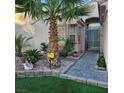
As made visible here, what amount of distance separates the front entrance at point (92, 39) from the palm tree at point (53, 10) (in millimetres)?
12103

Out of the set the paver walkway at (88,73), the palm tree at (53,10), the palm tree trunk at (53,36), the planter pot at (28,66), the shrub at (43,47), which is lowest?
the paver walkway at (88,73)

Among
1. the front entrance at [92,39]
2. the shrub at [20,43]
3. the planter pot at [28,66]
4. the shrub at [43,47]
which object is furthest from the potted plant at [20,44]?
the front entrance at [92,39]

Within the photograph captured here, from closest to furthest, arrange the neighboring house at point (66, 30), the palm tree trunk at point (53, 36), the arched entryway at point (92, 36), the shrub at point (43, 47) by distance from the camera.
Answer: the palm tree trunk at point (53, 36) < the shrub at point (43, 47) < the neighboring house at point (66, 30) < the arched entryway at point (92, 36)

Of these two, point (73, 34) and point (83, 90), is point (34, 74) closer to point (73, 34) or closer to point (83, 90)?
point (83, 90)

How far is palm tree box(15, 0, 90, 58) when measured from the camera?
1002 cm

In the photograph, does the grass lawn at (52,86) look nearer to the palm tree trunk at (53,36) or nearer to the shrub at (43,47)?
the palm tree trunk at (53,36)

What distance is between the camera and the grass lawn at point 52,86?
691 cm

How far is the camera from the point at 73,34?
18.8m

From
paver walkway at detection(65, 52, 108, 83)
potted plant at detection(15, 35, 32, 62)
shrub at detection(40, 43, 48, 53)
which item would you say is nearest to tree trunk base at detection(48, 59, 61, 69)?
paver walkway at detection(65, 52, 108, 83)

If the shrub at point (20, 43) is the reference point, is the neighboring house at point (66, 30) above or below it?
above

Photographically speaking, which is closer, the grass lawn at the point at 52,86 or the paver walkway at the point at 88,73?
the grass lawn at the point at 52,86

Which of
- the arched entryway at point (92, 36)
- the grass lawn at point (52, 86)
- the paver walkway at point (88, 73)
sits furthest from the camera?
the arched entryway at point (92, 36)

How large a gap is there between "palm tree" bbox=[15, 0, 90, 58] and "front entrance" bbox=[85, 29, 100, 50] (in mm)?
12103
